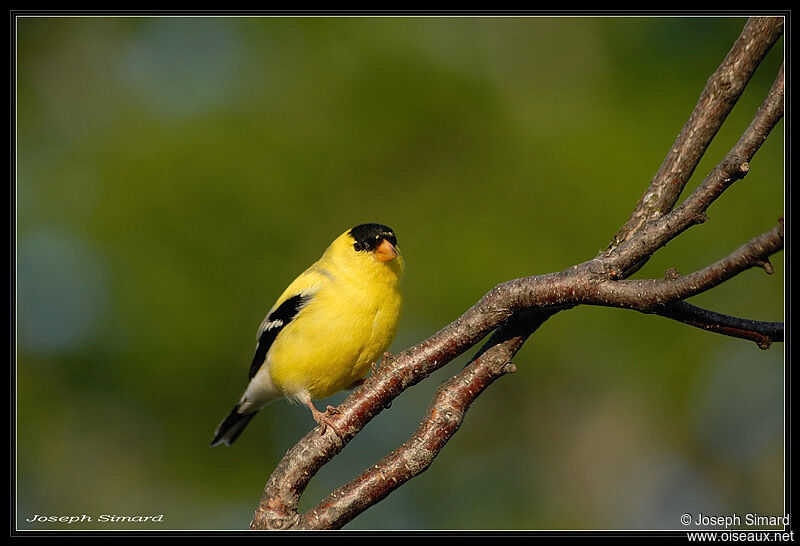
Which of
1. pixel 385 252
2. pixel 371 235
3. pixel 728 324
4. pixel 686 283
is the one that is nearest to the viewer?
pixel 686 283

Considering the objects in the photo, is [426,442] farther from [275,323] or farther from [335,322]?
[275,323]

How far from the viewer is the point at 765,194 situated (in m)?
9.64

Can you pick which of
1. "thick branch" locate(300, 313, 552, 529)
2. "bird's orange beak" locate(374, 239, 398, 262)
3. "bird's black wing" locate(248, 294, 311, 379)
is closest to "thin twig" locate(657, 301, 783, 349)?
"thick branch" locate(300, 313, 552, 529)

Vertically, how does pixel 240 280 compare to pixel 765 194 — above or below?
below

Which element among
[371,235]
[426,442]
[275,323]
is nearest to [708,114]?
[426,442]

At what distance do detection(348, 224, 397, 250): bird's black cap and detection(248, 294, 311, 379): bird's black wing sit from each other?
545 millimetres

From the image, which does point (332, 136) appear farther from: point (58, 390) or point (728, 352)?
point (728, 352)

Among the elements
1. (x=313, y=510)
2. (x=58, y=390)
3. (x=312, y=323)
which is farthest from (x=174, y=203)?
(x=313, y=510)

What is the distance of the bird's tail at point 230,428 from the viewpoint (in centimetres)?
565

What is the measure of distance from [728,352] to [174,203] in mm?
7499

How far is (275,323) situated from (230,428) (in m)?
1.21

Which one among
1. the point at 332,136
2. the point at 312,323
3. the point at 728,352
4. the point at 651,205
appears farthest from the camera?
the point at 332,136

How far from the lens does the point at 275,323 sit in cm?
509

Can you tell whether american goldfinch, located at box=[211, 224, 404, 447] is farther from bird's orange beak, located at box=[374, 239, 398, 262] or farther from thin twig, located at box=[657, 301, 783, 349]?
thin twig, located at box=[657, 301, 783, 349]
